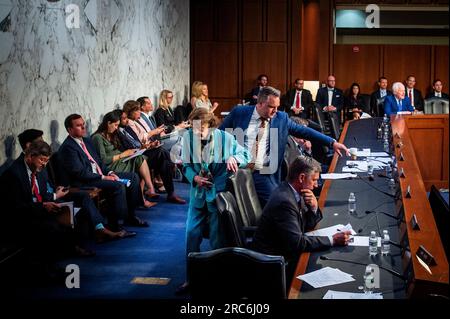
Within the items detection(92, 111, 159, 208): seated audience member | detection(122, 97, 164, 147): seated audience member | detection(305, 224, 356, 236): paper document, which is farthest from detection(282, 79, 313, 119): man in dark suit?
detection(305, 224, 356, 236): paper document

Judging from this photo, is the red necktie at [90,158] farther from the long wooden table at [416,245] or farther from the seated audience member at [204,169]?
the long wooden table at [416,245]

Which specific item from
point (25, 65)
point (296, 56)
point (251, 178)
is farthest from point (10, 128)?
point (296, 56)

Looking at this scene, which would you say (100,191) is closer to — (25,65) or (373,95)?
(25,65)

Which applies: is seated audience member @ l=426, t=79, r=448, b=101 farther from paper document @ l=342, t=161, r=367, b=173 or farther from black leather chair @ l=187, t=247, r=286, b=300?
black leather chair @ l=187, t=247, r=286, b=300

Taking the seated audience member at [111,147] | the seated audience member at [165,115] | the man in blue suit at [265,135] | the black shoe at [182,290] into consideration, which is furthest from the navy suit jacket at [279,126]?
the seated audience member at [165,115]

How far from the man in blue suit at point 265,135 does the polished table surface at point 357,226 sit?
1.30 feet

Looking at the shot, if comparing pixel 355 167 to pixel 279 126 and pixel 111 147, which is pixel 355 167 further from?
pixel 111 147

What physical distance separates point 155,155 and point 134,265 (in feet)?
8.78

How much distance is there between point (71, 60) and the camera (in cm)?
692

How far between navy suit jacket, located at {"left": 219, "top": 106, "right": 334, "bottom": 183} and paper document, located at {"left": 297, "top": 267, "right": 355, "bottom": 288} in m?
2.11

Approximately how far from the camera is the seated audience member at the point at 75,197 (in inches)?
215

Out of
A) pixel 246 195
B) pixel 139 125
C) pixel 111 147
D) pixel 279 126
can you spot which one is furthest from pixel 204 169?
pixel 139 125

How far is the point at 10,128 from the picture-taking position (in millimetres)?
5547

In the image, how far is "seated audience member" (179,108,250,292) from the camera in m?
4.54
